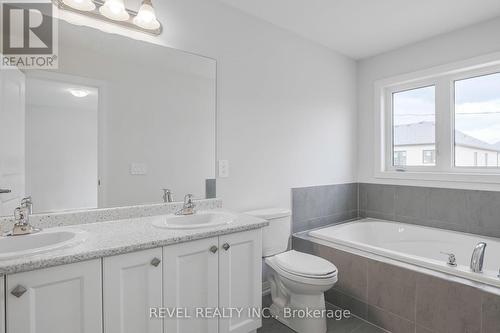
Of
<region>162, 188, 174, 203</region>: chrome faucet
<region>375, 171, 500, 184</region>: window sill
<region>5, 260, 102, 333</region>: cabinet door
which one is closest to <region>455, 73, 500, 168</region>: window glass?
<region>375, 171, 500, 184</region>: window sill

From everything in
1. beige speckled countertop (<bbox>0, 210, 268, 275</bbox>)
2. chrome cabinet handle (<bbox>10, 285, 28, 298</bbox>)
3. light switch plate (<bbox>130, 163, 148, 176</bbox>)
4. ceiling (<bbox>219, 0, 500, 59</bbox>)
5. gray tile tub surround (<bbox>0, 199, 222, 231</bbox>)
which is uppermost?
ceiling (<bbox>219, 0, 500, 59</bbox>)

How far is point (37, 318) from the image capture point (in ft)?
3.41

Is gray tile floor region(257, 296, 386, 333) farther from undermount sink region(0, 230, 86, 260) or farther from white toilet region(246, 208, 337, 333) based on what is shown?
undermount sink region(0, 230, 86, 260)

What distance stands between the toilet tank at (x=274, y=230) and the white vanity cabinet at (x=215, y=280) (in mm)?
463

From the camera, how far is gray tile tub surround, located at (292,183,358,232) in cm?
270

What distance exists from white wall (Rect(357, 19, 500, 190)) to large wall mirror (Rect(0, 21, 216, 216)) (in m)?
2.09

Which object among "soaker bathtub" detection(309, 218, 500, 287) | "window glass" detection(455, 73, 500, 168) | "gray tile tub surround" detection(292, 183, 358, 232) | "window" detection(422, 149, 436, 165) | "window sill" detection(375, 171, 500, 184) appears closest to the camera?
"soaker bathtub" detection(309, 218, 500, 287)

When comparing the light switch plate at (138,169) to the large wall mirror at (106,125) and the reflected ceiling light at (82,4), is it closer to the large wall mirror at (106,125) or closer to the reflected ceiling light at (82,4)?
the large wall mirror at (106,125)

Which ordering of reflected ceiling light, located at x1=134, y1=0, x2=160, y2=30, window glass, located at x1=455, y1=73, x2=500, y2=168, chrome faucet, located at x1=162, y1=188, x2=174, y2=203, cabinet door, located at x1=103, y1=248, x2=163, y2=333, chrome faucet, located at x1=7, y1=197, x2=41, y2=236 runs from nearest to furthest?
1. cabinet door, located at x1=103, y1=248, x2=163, y2=333
2. chrome faucet, located at x1=7, y1=197, x2=41, y2=236
3. reflected ceiling light, located at x1=134, y1=0, x2=160, y2=30
4. chrome faucet, located at x1=162, y1=188, x2=174, y2=203
5. window glass, located at x1=455, y1=73, x2=500, y2=168

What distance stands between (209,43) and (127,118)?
0.88m

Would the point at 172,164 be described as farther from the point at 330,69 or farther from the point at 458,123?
the point at 458,123

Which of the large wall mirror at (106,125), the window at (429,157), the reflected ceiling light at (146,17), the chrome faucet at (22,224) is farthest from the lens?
the window at (429,157)

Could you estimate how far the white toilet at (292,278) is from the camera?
1824mm

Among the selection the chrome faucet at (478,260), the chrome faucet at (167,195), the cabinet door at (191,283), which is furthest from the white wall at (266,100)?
the chrome faucet at (478,260)
